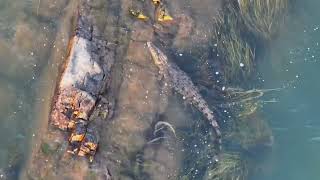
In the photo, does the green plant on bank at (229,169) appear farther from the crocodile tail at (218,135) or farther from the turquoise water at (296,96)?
the turquoise water at (296,96)

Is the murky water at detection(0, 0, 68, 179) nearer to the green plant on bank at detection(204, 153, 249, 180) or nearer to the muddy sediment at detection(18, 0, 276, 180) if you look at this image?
the muddy sediment at detection(18, 0, 276, 180)

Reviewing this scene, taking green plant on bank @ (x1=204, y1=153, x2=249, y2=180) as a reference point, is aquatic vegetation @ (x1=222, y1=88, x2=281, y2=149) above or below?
above

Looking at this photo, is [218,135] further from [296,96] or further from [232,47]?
[296,96]

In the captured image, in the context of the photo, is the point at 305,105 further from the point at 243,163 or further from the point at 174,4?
the point at 174,4

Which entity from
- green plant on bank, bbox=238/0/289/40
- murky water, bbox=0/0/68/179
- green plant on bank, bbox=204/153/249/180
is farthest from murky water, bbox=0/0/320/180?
green plant on bank, bbox=238/0/289/40

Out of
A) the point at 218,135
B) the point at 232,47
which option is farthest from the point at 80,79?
the point at 232,47

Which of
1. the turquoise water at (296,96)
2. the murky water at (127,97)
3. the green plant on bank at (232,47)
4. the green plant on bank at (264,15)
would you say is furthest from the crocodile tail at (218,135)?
the green plant on bank at (264,15)
